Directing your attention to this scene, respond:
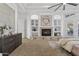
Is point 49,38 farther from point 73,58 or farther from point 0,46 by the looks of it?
point 73,58

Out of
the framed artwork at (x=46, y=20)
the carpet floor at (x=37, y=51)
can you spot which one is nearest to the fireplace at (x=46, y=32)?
the framed artwork at (x=46, y=20)

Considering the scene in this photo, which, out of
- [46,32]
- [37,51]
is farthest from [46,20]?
[37,51]

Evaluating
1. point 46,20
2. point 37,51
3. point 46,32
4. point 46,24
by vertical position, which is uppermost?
point 46,20

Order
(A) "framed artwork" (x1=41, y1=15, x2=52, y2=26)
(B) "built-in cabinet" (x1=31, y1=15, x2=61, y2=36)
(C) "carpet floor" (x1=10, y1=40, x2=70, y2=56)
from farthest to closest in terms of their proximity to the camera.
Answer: (A) "framed artwork" (x1=41, y1=15, x2=52, y2=26)
(B) "built-in cabinet" (x1=31, y1=15, x2=61, y2=36)
(C) "carpet floor" (x1=10, y1=40, x2=70, y2=56)

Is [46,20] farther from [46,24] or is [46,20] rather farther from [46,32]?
[46,32]

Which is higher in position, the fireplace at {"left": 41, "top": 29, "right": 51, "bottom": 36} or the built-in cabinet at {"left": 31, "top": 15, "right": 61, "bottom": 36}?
the built-in cabinet at {"left": 31, "top": 15, "right": 61, "bottom": 36}

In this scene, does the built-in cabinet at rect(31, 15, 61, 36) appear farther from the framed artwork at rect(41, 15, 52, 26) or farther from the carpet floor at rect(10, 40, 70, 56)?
the carpet floor at rect(10, 40, 70, 56)

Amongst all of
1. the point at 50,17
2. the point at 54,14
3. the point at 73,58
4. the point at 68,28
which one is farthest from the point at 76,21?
the point at 73,58

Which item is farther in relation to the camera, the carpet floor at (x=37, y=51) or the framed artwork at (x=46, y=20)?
the framed artwork at (x=46, y=20)

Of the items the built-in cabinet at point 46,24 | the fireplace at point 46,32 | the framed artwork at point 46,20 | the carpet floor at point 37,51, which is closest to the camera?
the carpet floor at point 37,51

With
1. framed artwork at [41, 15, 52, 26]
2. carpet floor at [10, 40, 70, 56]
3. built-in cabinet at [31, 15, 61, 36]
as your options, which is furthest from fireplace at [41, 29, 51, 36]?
carpet floor at [10, 40, 70, 56]

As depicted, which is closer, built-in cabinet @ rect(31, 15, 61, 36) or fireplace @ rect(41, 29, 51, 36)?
built-in cabinet @ rect(31, 15, 61, 36)

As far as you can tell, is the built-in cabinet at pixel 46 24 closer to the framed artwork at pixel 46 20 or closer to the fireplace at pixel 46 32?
the framed artwork at pixel 46 20

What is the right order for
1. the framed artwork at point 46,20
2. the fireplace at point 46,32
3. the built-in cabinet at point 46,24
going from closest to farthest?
the built-in cabinet at point 46,24
the framed artwork at point 46,20
the fireplace at point 46,32
